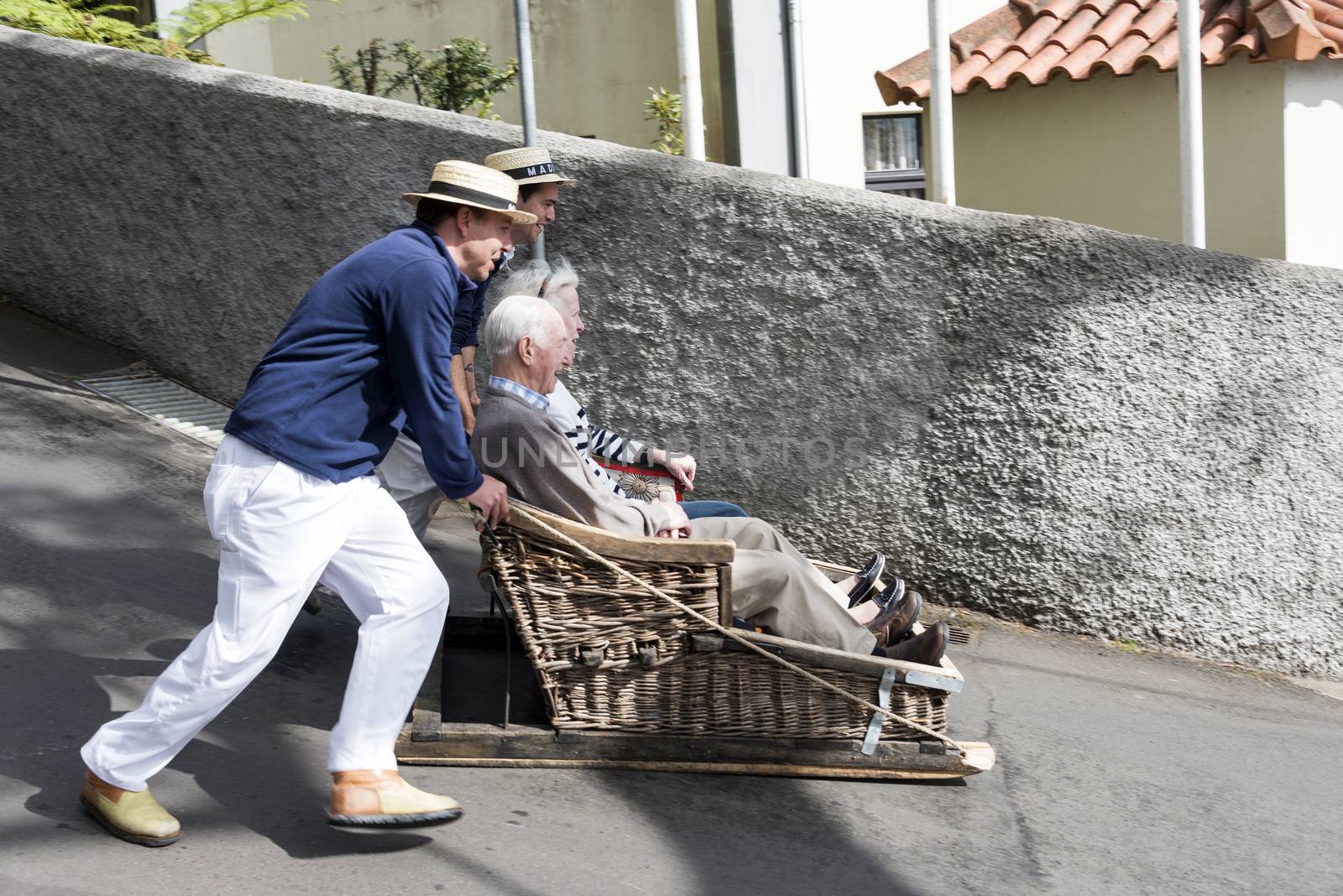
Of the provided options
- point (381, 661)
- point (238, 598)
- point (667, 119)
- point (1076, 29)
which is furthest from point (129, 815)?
point (1076, 29)

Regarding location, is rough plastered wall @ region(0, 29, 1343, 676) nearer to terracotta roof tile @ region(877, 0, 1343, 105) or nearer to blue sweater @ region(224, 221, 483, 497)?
blue sweater @ region(224, 221, 483, 497)

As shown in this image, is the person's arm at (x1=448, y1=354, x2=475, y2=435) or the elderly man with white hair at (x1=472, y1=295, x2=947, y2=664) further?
the person's arm at (x1=448, y1=354, x2=475, y2=435)

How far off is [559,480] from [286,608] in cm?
94

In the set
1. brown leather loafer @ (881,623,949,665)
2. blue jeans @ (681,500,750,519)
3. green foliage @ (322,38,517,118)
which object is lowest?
brown leather loafer @ (881,623,949,665)

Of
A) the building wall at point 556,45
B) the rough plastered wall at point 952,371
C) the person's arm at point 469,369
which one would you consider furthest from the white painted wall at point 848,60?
the person's arm at point 469,369

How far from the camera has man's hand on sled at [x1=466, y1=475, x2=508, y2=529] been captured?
3500 mm

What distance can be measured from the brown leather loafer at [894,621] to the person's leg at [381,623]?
1576 mm

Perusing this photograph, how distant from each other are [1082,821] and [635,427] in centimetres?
272

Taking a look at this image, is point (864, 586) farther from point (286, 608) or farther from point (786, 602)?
point (286, 608)

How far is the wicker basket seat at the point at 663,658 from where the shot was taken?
368 centimetres

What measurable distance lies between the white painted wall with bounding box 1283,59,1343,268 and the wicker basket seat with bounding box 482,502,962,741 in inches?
179

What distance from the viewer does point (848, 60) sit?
33.4 feet

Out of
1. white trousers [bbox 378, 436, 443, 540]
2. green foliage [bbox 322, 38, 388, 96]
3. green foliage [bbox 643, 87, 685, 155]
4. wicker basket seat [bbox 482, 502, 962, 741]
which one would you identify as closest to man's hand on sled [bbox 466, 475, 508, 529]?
wicker basket seat [bbox 482, 502, 962, 741]

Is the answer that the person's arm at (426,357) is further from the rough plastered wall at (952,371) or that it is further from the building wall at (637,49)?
the building wall at (637,49)
